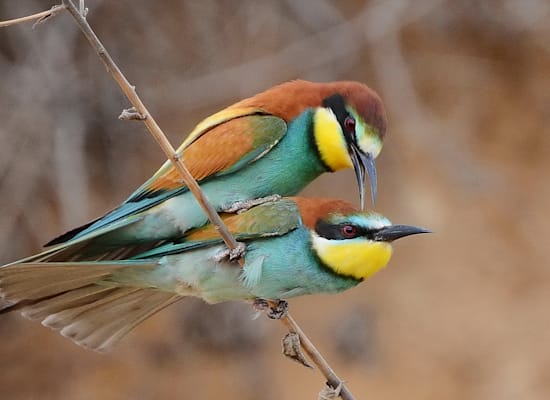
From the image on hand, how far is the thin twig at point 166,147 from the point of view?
119 cm

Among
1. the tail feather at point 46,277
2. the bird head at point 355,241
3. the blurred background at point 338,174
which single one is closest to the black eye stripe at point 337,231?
the bird head at point 355,241

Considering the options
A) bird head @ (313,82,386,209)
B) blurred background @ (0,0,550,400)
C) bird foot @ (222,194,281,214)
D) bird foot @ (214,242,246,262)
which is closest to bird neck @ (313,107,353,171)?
bird head @ (313,82,386,209)

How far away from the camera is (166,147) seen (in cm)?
129

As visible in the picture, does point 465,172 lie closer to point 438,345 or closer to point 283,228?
point 438,345

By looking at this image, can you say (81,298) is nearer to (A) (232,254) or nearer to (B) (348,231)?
(A) (232,254)

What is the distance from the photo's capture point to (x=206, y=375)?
3.08 meters

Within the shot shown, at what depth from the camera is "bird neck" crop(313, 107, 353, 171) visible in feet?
5.38

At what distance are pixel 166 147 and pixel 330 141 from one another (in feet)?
1.42

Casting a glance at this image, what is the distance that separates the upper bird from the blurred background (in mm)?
1210

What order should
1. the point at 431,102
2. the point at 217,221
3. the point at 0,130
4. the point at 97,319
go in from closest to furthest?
the point at 217,221, the point at 97,319, the point at 0,130, the point at 431,102

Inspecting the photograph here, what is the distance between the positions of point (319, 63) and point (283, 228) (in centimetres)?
165

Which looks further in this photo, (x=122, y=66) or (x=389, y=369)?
(x=389, y=369)

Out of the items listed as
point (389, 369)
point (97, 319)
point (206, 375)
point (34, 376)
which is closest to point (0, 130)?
point (34, 376)

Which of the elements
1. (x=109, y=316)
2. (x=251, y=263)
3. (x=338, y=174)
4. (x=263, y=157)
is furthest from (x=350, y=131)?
(x=338, y=174)
